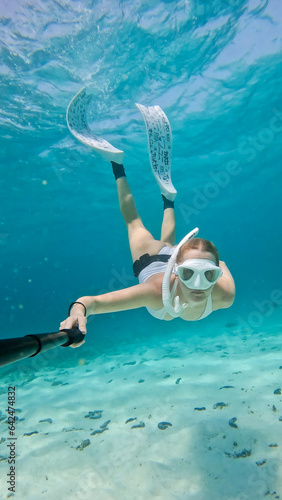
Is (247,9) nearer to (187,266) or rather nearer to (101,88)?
(101,88)

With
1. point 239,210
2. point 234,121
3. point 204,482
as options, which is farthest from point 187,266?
point 239,210

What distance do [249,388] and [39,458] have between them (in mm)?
4712

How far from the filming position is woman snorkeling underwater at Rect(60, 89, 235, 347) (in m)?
4.12

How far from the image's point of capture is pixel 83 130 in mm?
9445

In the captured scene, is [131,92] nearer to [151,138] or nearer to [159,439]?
[151,138]

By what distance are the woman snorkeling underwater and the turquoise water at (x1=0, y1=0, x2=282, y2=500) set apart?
2245 mm

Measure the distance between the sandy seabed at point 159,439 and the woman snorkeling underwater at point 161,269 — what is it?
6.62 ft

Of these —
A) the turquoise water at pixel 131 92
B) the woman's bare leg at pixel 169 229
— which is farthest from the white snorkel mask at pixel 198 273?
the turquoise water at pixel 131 92

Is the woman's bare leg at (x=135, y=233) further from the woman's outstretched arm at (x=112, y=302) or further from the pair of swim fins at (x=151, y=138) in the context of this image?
the woman's outstretched arm at (x=112, y=302)

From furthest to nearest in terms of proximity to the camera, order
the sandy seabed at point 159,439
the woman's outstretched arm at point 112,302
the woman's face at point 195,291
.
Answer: the woman's face at point 195,291, the sandy seabed at point 159,439, the woman's outstretched arm at point 112,302

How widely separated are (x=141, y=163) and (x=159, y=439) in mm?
22374

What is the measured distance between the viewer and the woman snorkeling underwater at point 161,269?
4125 mm

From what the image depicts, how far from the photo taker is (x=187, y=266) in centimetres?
Result: 415

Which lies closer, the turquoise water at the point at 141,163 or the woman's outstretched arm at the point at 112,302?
the woman's outstretched arm at the point at 112,302
